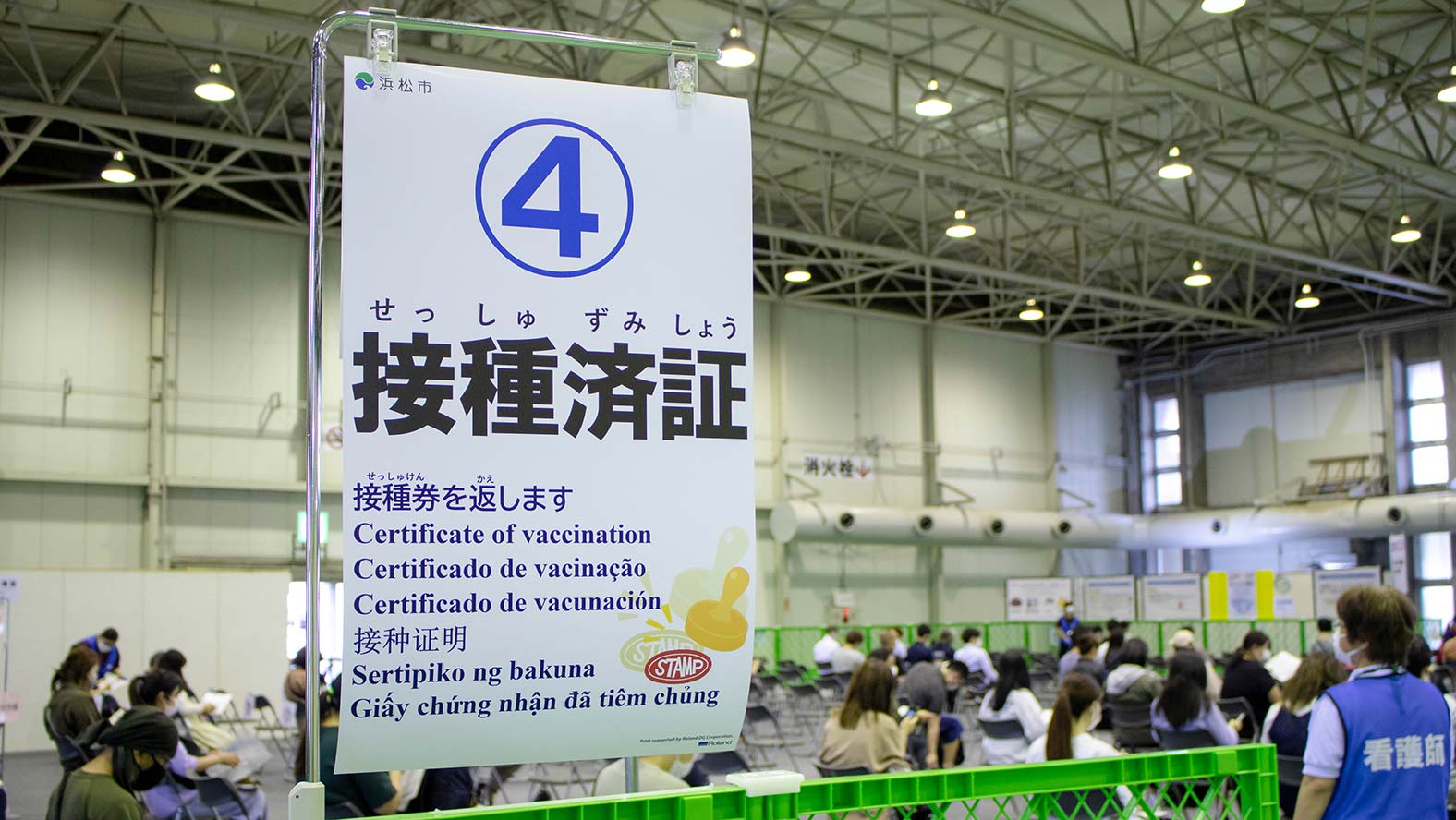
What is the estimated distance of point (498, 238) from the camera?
7.78 ft

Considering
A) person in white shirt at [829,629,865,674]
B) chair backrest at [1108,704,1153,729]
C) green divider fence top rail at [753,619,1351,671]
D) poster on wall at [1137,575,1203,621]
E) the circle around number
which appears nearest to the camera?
the circle around number

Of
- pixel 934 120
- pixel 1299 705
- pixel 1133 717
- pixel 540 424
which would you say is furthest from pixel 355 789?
pixel 934 120

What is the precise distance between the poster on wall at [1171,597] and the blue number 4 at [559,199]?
20.1 meters

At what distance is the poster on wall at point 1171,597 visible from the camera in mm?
21172

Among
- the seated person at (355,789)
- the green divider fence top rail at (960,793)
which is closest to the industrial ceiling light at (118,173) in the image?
the seated person at (355,789)

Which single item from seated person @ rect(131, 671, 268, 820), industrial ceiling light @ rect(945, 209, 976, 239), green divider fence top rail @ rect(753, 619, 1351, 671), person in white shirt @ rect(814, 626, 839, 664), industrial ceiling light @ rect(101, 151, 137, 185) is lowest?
green divider fence top rail @ rect(753, 619, 1351, 671)

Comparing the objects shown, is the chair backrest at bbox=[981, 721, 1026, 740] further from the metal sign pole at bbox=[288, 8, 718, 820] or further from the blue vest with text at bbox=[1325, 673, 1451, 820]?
the metal sign pole at bbox=[288, 8, 718, 820]

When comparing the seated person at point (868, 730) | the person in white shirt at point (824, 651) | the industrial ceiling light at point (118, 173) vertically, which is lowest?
the person in white shirt at point (824, 651)

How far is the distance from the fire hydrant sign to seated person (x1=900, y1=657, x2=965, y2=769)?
19.5 ft

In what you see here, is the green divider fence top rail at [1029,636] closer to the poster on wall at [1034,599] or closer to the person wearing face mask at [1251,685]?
the poster on wall at [1034,599]

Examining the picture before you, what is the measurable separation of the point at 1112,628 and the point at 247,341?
11.6 meters

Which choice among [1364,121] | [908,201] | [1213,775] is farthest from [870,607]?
[1213,775]

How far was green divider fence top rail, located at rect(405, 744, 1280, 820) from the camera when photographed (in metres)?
2.44

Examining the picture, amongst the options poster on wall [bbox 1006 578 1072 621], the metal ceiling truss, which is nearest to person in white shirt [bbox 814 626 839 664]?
the metal ceiling truss
